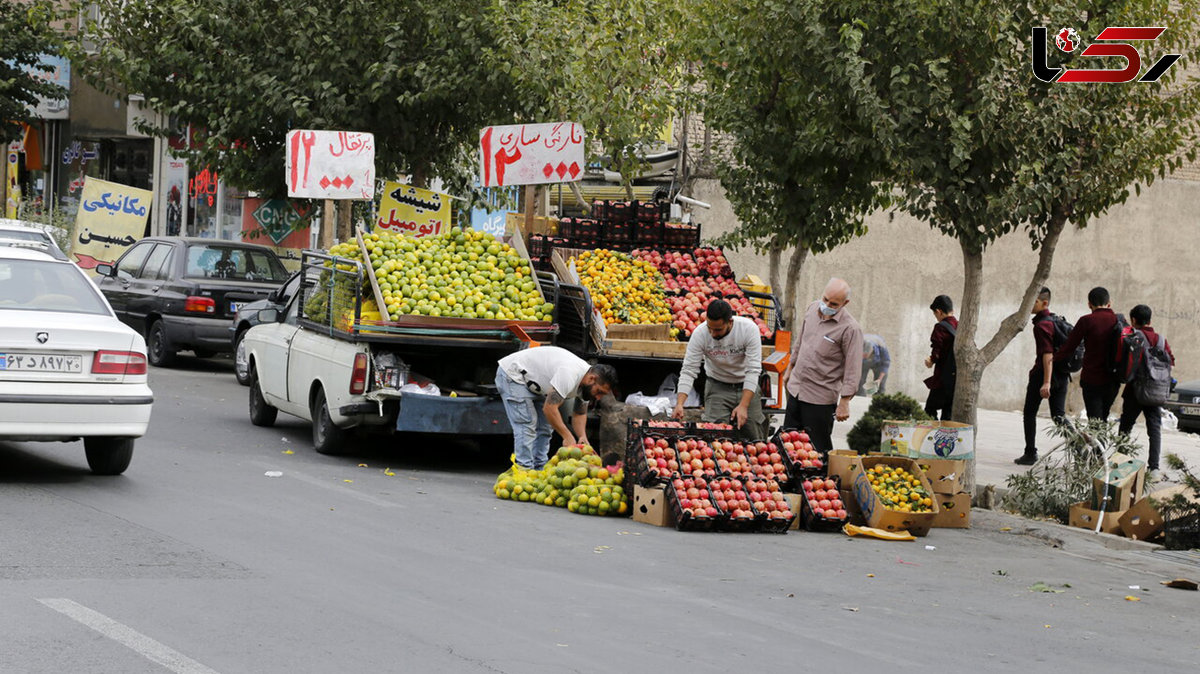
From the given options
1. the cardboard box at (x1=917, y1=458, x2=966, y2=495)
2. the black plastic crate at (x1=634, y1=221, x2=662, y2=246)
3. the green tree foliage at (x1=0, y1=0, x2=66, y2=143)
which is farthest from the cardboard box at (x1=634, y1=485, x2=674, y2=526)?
the green tree foliage at (x1=0, y1=0, x2=66, y2=143)

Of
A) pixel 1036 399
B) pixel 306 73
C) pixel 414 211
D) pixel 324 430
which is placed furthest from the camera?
pixel 306 73

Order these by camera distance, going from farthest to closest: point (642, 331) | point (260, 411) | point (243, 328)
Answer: point (243, 328), point (260, 411), point (642, 331)

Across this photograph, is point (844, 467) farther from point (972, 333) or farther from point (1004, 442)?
point (1004, 442)

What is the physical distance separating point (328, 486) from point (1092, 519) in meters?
6.11

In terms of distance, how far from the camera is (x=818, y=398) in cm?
1226

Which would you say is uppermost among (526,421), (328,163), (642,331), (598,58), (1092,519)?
(598,58)

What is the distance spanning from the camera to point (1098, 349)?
15.0 m

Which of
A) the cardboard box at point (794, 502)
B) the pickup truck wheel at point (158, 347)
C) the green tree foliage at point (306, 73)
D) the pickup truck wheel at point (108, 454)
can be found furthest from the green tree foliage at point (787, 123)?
the pickup truck wheel at point (158, 347)

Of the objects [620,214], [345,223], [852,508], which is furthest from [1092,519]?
[345,223]

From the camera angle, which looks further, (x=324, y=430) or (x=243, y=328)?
(x=243, y=328)

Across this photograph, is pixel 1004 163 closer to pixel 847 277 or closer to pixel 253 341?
pixel 253 341

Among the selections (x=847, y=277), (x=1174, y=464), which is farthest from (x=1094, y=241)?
(x=1174, y=464)

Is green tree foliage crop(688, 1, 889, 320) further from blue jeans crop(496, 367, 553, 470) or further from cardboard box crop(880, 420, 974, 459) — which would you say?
blue jeans crop(496, 367, 553, 470)

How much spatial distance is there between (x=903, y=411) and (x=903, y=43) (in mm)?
3463
